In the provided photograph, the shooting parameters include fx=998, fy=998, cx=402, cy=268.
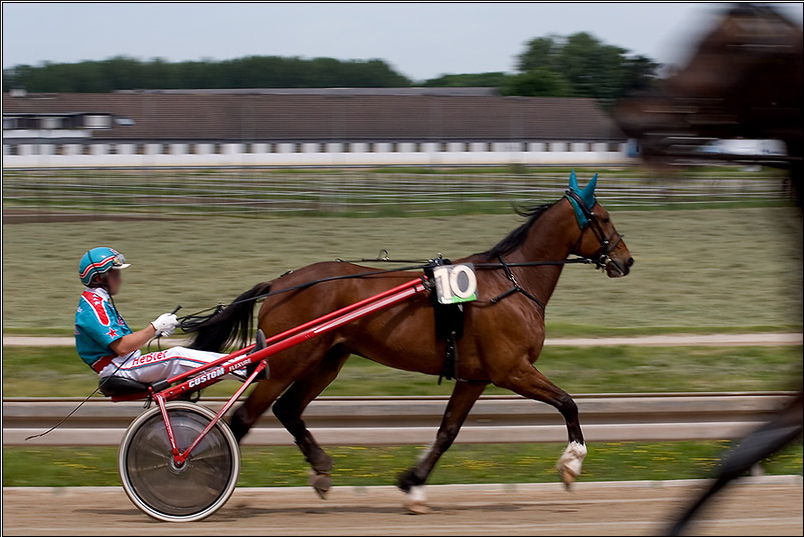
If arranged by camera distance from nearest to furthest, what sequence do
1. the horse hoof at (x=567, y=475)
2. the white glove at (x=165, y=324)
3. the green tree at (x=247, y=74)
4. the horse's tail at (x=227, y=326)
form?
the white glove at (x=165, y=324), the horse hoof at (x=567, y=475), the horse's tail at (x=227, y=326), the green tree at (x=247, y=74)

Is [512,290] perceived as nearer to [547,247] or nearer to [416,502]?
[547,247]

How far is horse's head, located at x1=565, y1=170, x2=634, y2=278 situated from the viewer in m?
6.41

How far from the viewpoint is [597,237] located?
648 cm

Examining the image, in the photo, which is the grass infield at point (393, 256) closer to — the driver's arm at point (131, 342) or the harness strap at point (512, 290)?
the harness strap at point (512, 290)

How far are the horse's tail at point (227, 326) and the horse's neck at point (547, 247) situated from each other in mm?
1656

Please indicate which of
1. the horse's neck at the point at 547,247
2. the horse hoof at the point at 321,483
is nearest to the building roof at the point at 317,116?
the horse's neck at the point at 547,247

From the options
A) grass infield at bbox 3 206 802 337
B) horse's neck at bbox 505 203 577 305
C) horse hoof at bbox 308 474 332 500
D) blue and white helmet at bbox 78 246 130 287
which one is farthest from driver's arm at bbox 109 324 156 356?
grass infield at bbox 3 206 802 337

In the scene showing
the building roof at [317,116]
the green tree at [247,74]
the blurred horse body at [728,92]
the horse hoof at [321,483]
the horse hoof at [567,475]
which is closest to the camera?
the blurred horse body at [728,92]

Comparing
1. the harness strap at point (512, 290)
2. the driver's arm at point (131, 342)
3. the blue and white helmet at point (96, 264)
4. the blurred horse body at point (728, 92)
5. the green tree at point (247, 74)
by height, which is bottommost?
the green tree at point (247, 74)

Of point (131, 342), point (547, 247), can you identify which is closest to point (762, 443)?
point (547, 247)

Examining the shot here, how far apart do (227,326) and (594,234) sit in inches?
95.3

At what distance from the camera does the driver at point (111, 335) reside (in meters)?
5.37

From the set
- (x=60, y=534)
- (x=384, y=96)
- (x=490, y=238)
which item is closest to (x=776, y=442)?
(x=60, y=534)

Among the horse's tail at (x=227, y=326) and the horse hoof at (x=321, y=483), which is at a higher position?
the horse's tail at (x=227, y=326)
